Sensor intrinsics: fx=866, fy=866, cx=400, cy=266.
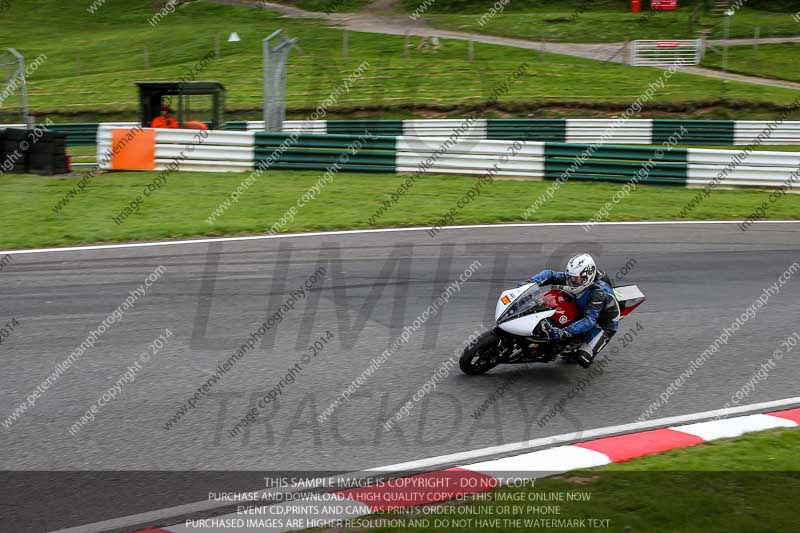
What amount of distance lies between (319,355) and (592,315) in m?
2.78

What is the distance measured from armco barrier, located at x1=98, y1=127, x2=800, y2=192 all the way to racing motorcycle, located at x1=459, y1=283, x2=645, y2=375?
1033cm

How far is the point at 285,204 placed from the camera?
15852 mm

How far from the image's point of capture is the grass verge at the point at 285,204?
14141mm

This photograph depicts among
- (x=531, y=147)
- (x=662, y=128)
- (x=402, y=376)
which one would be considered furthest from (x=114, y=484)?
(x=662, y=128)

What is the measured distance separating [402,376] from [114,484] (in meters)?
3.14

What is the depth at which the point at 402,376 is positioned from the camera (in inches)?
333

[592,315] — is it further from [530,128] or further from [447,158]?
[530,128]

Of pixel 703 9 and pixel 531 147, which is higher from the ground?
pixel 703 9

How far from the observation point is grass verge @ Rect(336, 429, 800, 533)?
5.24 meters

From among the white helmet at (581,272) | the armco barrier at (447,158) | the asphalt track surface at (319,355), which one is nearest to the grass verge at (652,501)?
the asphalt track surface at (319,355)

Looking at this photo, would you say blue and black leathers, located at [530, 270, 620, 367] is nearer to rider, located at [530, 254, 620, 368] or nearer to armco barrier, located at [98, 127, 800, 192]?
rider, located at [530, 254, 620, 368]

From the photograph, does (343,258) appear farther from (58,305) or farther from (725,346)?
(725,346)

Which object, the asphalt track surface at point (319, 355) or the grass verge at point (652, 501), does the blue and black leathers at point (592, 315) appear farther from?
the grass verge at point (652, 501)

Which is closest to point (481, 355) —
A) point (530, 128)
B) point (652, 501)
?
point (652, 501)
